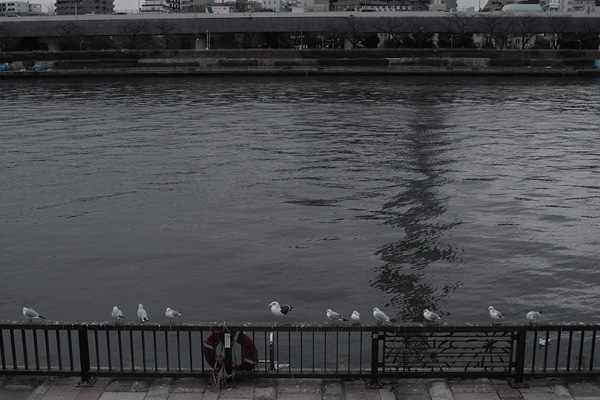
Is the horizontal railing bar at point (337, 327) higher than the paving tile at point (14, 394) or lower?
higher

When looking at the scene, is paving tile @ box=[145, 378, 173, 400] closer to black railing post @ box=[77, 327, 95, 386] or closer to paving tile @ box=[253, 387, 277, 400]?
black railing post @ box=[77, 327, 95, 386]

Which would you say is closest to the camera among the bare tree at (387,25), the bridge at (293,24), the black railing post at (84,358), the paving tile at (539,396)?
the paving tile at (539,396)

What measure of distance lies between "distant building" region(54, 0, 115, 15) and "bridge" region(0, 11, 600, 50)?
8468 cm

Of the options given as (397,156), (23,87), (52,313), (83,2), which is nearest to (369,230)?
(52,313)

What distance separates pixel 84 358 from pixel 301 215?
1203 cm

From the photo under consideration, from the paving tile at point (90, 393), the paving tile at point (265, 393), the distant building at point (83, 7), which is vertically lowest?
the paving tile at point (265, 393)

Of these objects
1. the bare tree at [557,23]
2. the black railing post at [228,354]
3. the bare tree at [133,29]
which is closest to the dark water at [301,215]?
the black railing post at [228,354]

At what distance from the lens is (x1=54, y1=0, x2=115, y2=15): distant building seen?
180 m

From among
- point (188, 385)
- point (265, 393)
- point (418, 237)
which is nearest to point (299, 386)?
point (265, 393)

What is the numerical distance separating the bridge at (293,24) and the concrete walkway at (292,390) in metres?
89.3

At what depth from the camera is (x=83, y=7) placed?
182 meters

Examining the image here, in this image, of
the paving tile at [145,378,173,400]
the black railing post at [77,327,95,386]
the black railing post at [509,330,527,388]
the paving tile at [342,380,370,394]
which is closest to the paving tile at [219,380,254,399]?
the paving tile at [145,378,173,400]

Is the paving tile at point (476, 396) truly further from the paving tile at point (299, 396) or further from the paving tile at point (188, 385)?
the paving tile at point (188, 385)

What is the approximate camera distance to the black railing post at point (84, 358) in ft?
27.1
